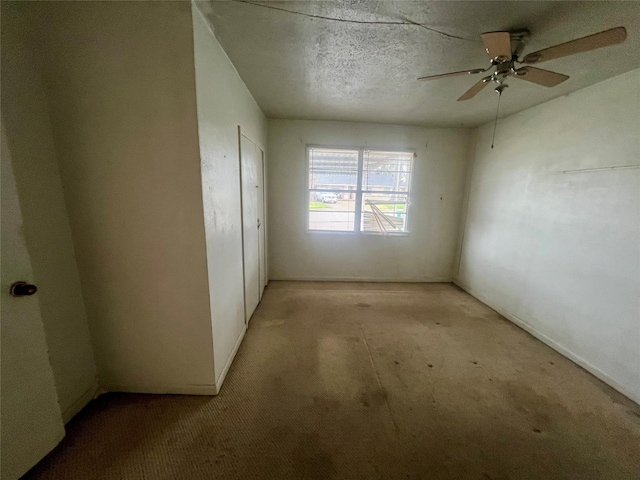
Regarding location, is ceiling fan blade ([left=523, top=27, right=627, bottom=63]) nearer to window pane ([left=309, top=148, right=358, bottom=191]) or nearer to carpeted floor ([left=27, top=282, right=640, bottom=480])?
carpeted floor ([left=27, top=282, right=640, bottom=480])

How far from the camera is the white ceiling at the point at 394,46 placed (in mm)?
1263

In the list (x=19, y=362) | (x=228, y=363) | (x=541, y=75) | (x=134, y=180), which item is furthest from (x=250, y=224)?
(x=541, y=75)

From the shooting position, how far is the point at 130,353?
1595 mm

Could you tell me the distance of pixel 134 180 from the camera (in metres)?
1.38

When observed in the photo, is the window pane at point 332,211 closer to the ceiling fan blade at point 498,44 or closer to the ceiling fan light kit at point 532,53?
the ceiling fan light kit at point 532,53

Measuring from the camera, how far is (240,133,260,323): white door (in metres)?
2.28

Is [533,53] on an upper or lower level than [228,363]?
upper

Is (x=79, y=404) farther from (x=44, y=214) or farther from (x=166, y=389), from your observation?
(x=44, y=214)

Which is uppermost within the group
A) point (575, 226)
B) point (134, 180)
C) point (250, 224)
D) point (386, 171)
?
point (386, 171)

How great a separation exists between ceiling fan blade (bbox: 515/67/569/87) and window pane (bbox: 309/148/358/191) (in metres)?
2.24

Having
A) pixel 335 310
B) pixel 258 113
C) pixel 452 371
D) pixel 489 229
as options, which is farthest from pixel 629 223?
pixel 258 113

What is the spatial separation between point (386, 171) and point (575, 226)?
2254mm

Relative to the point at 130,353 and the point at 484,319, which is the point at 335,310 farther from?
the point at 130,353

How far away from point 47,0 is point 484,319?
175 inches
